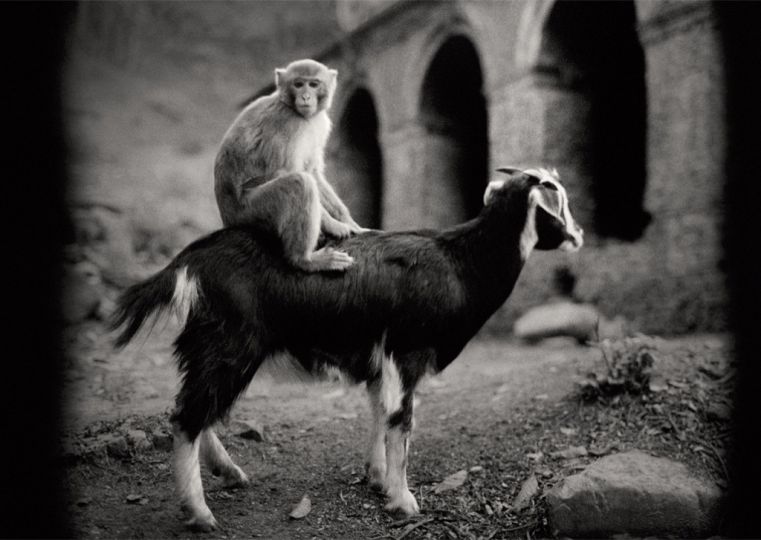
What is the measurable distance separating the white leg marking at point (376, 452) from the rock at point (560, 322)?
5146mm

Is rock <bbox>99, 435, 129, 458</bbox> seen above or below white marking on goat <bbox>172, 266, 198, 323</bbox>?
below

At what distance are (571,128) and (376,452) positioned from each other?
309 inches

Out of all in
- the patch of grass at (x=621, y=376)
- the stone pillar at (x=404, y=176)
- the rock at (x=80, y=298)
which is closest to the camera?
the patch of grass at (x=621, y=376)

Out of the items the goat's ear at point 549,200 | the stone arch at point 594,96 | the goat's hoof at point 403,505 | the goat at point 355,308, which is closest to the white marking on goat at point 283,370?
the goat at point 355,308

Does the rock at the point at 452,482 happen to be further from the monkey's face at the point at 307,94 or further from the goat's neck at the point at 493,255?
the monkey's face at the point at 307,94

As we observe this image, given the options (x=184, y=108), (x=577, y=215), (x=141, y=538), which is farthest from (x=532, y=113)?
(x=184, y=108)

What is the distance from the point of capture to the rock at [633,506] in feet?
14.5

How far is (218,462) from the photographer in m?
4.83

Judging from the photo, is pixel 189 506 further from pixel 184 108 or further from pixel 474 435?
pixel 184 108

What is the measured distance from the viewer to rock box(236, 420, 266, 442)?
5.73m

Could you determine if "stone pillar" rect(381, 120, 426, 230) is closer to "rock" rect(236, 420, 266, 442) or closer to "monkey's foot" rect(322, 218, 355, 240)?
"rock" rect(236, 420, 266, 442)

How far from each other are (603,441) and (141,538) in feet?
11.2

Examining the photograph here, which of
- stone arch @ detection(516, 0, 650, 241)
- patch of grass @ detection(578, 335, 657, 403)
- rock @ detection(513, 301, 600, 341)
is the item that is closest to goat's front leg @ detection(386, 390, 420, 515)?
patch of grass @ detection(578, 335, 657, 403)

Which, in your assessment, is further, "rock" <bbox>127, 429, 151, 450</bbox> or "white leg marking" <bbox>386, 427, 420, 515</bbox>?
"rock" <bbox>127, 429, 151, 450</bbox>
